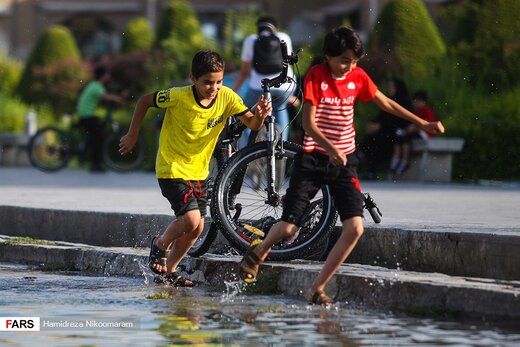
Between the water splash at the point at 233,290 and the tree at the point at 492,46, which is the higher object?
the tree at the point at 492,46

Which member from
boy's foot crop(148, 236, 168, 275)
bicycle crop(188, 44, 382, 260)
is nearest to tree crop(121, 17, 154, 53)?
bicycle crop(188, 44, 382, 260)

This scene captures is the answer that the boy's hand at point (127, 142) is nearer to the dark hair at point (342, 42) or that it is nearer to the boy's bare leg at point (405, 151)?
the dark hair at point (342, 42)

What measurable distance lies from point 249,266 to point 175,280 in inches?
29.8

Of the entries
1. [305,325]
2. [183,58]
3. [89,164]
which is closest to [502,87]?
[89,164]

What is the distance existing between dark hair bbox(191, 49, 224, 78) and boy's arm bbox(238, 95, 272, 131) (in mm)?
324

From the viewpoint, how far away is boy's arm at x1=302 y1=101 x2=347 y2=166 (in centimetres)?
826

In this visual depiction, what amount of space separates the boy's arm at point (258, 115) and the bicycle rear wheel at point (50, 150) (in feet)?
47.8

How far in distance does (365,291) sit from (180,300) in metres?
1.05

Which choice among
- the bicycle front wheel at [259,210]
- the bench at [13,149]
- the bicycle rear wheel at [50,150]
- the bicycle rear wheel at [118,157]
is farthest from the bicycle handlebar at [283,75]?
the bench at [13,149]

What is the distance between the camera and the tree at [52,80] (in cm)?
3547

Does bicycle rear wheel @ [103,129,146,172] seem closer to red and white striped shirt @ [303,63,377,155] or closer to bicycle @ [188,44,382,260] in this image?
bicycle @ [188,44,382,260]

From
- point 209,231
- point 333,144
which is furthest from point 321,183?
point 209,231

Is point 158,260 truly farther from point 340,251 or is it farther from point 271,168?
point 340,251

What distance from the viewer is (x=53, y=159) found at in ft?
78.9
